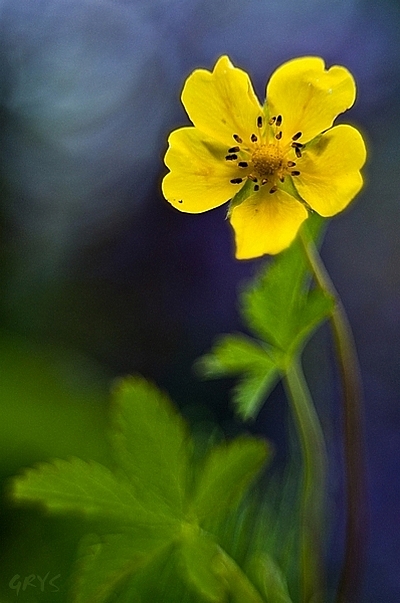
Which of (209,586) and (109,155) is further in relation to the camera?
(109,155)

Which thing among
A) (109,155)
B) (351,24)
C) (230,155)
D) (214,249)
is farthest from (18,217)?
(230,155)

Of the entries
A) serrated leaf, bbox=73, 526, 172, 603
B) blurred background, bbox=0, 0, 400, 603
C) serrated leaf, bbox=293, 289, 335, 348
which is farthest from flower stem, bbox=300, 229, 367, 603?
blurred background, bbox=0, 0, 400, 603

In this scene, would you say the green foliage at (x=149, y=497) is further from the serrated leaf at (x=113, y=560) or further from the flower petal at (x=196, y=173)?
the flower petal at (x=196, y=173)

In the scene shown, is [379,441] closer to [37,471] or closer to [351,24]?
[37,471]

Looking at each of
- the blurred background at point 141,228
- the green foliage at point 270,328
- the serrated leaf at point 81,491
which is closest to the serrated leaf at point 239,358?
the green foliage at point 270,328

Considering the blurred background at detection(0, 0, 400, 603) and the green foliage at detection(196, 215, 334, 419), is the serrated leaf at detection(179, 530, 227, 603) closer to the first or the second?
the green foliage at detection(196, 215, 334, 419)

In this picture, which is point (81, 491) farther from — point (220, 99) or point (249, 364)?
point (220, 99)
